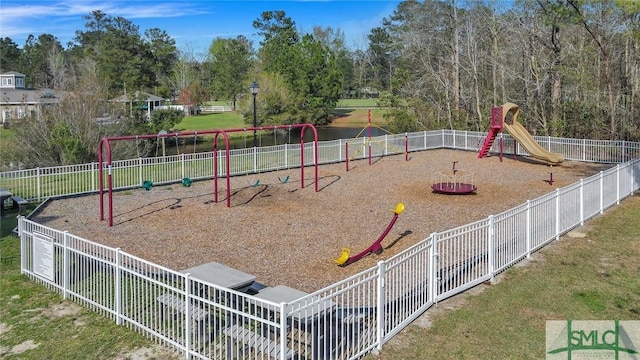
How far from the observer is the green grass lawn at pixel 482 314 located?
6.96 meters

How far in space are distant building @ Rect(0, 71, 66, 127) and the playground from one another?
23.6 metres

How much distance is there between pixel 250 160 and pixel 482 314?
15.0 meters

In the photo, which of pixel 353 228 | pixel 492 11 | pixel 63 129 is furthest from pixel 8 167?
pixel 492 11

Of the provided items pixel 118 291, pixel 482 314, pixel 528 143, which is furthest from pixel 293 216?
pixel 528 143

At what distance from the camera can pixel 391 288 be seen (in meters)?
7.62

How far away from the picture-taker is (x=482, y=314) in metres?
7.95

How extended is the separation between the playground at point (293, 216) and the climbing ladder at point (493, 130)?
3040 millimetres

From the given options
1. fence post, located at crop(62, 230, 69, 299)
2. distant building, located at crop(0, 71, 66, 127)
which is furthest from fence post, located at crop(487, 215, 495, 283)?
distant building, located at crop(0, 71, 66, 127)

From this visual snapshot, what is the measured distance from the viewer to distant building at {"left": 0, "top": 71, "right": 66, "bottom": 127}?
40.7 m

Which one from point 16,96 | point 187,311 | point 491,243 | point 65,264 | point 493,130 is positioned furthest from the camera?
point 16,96

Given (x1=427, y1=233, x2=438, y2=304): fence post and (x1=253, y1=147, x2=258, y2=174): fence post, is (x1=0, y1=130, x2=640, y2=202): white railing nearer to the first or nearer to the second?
(x1=253, y1=147, x2=258, y2=174): fence post

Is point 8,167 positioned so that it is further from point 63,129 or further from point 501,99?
point 501,99

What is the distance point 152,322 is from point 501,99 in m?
33.8

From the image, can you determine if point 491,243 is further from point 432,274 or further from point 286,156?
point 286,156
